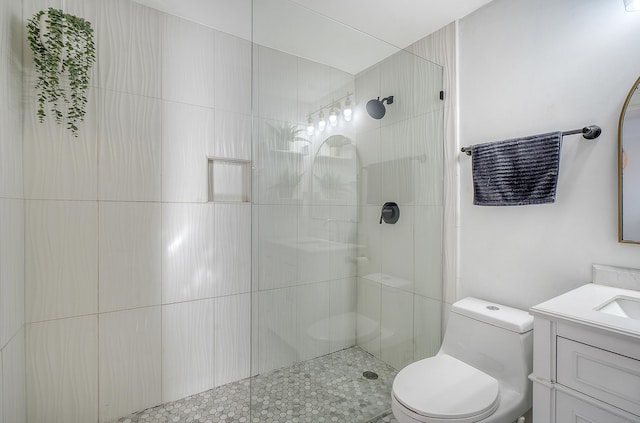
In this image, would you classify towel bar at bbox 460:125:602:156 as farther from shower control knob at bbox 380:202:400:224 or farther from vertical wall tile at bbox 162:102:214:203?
vertical wall tile at bbox 162:102:214:203

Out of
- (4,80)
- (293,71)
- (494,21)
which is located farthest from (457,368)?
(4,80)

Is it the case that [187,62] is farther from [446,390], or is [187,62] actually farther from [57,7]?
[446,390]

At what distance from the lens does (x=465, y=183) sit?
6.24 ft

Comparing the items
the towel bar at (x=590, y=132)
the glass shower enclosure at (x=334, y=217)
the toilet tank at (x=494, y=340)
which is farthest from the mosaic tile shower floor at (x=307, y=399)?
the towel bar at (x=590, y=132)

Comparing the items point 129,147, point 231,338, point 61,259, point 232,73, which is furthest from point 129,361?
point 232,73

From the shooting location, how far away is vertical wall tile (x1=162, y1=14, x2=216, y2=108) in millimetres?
1867

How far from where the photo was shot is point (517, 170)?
1568 millimetres

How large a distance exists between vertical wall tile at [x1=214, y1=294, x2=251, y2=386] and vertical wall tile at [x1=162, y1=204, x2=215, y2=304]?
0.55 ft

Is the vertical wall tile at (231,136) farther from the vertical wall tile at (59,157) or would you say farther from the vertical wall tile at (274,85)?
the vertical wall tile at (274,85)

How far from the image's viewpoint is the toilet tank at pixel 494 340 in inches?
54.7

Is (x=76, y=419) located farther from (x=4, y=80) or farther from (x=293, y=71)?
(x=293, y=71)

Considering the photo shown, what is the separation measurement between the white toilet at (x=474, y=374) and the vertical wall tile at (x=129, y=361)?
1488 millimetres

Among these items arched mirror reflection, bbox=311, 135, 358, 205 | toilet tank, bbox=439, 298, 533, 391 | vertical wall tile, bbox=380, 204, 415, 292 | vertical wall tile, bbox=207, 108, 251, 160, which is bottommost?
toilet tank, bbox=439, 298, 533, 391

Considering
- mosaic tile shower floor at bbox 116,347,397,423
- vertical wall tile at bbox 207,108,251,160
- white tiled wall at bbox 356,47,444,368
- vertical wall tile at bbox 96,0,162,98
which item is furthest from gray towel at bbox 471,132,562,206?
vertical wall tile at bbox 96,0,162,98
